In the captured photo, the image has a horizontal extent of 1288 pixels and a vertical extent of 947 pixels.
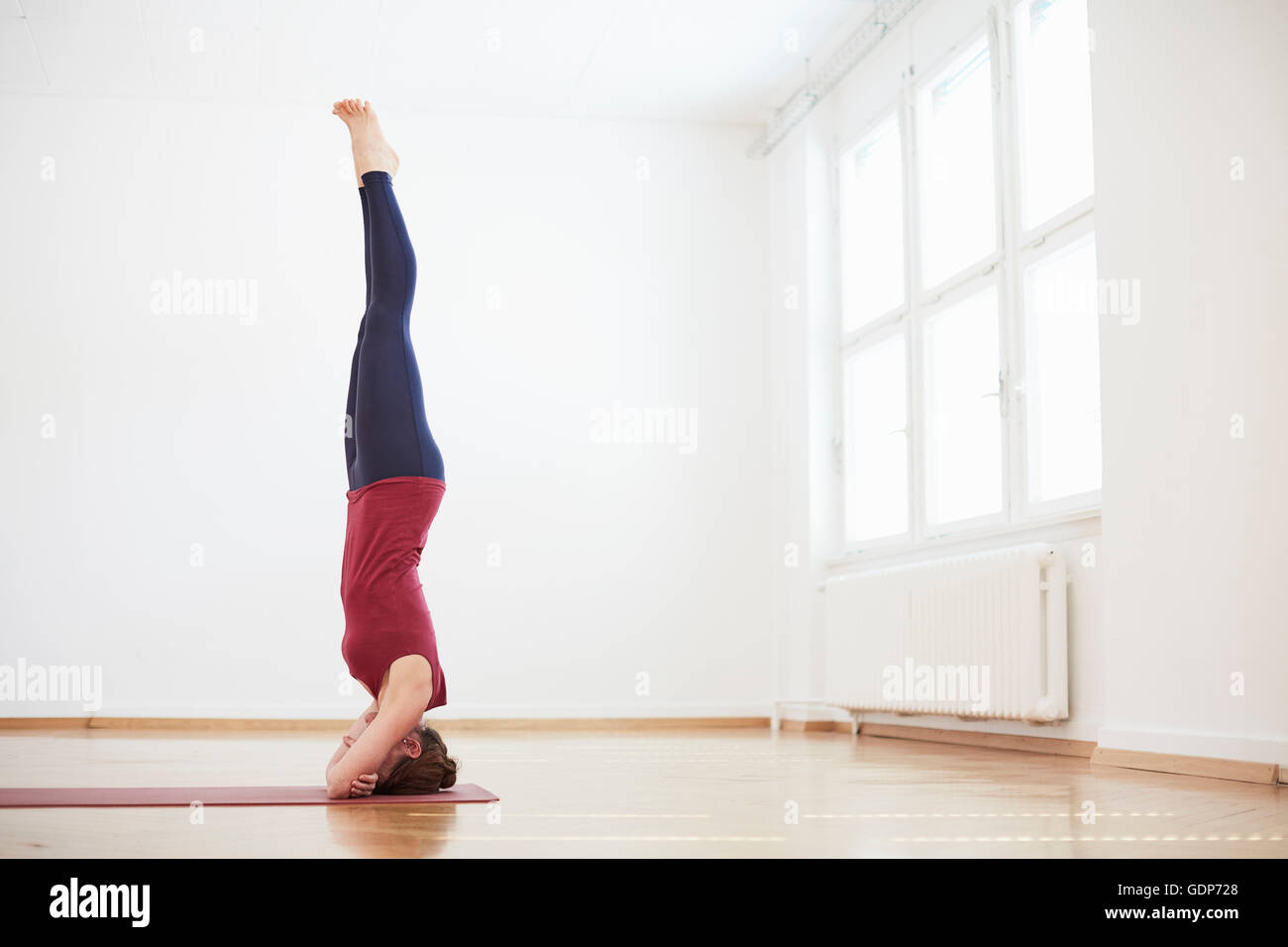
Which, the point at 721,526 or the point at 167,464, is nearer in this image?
the point at 167,464

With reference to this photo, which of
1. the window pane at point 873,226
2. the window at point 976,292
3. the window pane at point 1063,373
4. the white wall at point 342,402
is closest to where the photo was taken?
the window pane at point 1063,373

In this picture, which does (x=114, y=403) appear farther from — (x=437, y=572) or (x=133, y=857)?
(x=133, y=857)

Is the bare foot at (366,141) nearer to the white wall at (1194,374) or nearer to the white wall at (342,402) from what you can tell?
the white wall at (1194,374)

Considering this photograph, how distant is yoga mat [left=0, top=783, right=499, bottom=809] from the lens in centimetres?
249

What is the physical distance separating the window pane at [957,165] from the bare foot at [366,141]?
296 cm

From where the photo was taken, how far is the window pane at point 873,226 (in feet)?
20.0

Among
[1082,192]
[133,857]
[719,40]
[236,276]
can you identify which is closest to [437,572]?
[236,276]

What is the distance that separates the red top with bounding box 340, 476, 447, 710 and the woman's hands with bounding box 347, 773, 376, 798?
0.18 metres

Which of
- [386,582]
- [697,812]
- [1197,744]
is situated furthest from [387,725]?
[1197,744]

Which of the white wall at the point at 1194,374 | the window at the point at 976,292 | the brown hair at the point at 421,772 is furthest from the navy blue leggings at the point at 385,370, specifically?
the window at the point at 976,292

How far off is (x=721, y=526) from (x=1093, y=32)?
3.55m

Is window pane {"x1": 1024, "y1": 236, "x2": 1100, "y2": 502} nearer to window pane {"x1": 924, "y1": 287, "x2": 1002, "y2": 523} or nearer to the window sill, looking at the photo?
the window sill
